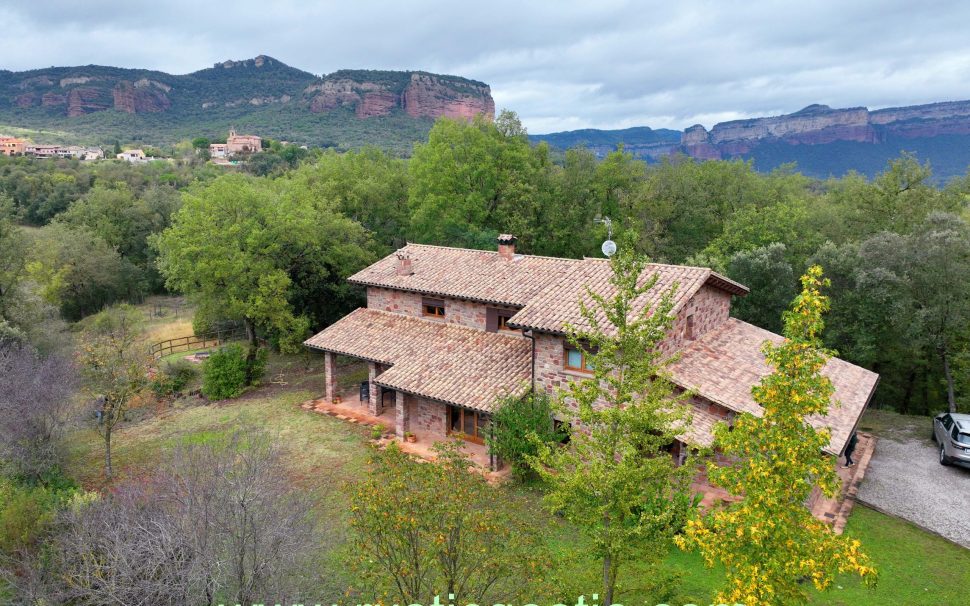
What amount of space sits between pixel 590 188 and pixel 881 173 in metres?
16.7

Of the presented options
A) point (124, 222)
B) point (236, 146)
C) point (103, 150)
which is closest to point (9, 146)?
point (103, 150)

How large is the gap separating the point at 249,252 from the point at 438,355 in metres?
12.2

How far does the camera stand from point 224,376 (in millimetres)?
25484

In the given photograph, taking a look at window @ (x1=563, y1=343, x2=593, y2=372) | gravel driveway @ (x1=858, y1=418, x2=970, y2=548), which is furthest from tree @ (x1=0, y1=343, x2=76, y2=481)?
gravel driveway @ (x1=858, y1=418, x2=970, y2=548)

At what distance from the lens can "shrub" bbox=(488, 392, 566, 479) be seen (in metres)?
16.4

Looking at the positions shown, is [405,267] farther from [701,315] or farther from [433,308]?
[701,315]

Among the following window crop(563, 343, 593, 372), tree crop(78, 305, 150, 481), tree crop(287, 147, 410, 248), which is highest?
tree crop(287, 147, 410, 248)

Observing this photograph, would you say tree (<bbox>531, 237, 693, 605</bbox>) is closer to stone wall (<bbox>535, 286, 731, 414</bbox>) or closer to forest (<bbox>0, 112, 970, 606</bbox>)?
Answer: forest (<bbox>0, 112, 970, 606</bbox>)

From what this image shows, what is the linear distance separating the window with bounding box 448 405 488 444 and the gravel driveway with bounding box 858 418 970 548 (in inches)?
454

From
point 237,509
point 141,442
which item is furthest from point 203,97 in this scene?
point 237,509

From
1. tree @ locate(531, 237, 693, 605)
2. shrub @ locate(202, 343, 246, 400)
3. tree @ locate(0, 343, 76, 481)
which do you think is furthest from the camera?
shrub @ locate(202, 343, 246, 400)

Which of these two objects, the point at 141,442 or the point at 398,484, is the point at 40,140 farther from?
the point at 398,484

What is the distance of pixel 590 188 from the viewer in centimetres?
3556

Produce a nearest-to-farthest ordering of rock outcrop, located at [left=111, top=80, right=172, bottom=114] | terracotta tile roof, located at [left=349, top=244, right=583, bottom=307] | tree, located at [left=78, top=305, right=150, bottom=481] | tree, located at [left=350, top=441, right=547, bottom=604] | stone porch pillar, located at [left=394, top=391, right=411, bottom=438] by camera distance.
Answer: tree, located at [left=350, top=441, right=547, bottom=604], tree, located at [left=78, top=305, right=150, bottom=481], stone porch pillar, located at [left=394, top=391, right=411, bottom=438], terracotta tile roof, located at [left=349, top=244, right=583, bottom=307], rock outcrop, located at [left=111, top=80, right=172, bottom=114]
